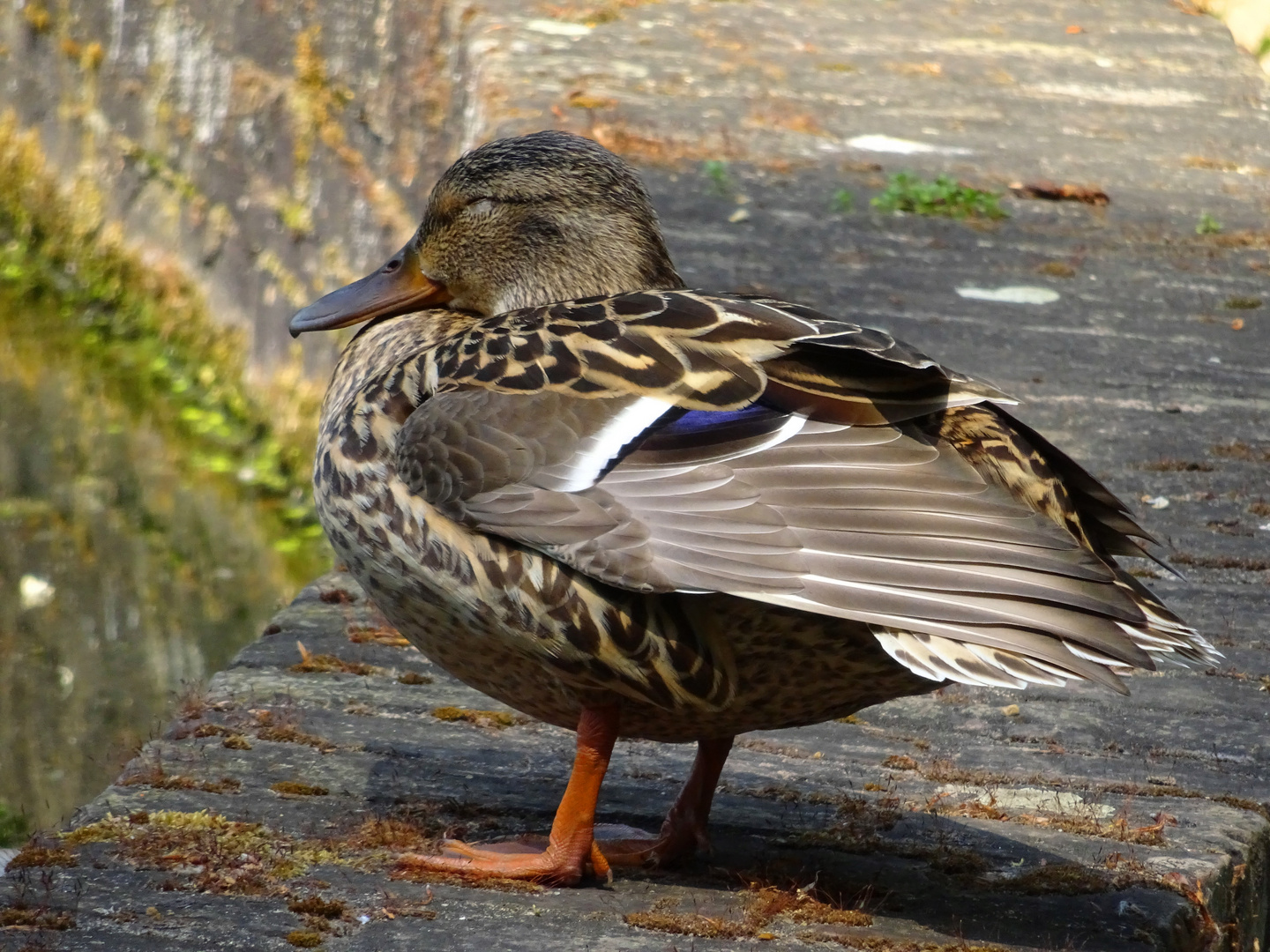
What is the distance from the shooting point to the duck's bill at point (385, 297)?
11.7ft

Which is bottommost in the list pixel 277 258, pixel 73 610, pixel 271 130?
pixel 73 610

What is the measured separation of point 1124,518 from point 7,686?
4.87m

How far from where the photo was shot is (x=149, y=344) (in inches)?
388

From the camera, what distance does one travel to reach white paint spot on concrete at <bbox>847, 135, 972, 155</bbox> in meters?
6.65

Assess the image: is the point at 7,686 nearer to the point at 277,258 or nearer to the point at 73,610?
the point at 73,610

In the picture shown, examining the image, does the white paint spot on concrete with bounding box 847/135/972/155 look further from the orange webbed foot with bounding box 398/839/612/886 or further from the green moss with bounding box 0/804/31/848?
the orange webbed foot with bounding box 398/839/612/886

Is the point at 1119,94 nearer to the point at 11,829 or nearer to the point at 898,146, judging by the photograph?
the point at 898,146

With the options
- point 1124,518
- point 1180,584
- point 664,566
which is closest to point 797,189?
point 1180,584

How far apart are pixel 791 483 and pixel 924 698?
1.25 metres

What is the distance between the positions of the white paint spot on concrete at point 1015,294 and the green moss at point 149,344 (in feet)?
12.2

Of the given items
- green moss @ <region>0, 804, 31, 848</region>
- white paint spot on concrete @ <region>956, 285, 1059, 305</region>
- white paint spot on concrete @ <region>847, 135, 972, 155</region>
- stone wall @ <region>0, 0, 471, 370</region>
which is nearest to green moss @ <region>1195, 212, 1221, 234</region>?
white paint spot on concrete @ <region>956, 285, 1059, 305</region>

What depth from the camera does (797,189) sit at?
6.33m

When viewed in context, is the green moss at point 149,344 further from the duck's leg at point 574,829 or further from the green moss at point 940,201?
the duck's leg at point 574,829

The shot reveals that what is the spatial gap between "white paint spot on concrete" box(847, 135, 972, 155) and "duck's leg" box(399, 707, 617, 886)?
4317mm
